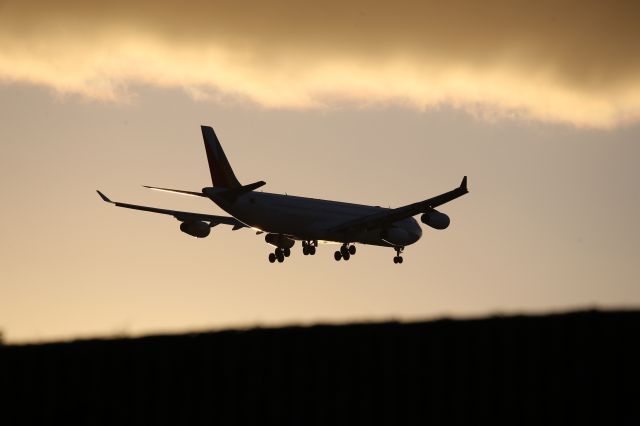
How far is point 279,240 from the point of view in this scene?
8512 centimetres

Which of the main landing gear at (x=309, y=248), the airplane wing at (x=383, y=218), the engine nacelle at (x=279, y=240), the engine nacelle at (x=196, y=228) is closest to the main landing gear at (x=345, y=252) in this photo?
the airplane wing at (x=383, y=218)

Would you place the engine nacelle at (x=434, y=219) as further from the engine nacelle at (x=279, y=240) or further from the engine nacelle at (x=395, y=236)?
the engine nacelle at (x=279, y=240)

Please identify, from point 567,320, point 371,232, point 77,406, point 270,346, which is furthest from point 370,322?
point 371,232

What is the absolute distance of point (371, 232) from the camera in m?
85.4

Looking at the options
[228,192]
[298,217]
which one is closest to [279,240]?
[298,217]

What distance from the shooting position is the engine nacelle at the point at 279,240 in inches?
3346

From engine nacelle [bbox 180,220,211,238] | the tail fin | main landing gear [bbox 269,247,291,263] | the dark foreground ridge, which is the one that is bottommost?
the dark foreground ridge

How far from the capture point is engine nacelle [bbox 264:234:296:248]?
8500cm

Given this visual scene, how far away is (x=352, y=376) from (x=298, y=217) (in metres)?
52.8

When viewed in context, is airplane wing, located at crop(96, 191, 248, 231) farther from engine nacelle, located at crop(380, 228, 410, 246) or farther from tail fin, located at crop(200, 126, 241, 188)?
engine nacelle, located at crop(380, 228, 410, 246)

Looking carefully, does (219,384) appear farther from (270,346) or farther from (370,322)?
(370,322)

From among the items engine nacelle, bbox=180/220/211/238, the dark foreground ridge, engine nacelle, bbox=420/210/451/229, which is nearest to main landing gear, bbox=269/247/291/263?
engine nacelle, bbox=180/220/211/238

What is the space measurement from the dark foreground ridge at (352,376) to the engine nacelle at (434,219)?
167ft

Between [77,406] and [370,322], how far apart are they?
7861 mm
